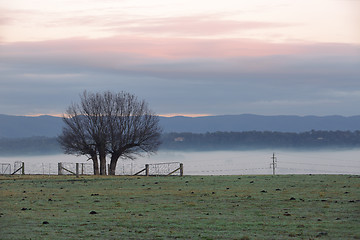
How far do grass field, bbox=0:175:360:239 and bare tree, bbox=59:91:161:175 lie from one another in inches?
1595

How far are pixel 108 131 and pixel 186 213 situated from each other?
55271mm

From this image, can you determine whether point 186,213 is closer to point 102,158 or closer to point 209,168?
point 102,158

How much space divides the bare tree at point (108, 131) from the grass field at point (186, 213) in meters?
40.5

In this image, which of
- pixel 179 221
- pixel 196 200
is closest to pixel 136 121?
pixel 196 200

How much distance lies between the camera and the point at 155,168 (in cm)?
6456

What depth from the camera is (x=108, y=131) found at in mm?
76938

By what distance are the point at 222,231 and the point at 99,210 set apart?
7.74 m

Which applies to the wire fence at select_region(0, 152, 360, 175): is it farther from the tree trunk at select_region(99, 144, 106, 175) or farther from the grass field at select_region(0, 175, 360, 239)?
the grass field at select_region(0, 175, 360, 239)

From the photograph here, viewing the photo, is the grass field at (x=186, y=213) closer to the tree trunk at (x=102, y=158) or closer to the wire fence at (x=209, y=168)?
the wire fence at (x=209, y=168)

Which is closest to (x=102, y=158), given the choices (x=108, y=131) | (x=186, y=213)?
(x=108, y=131)

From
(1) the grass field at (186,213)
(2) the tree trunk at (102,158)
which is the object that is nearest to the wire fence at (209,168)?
(2) the tree trunk at (102,158)

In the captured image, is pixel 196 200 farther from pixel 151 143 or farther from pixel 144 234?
Answer: pixel 151 143

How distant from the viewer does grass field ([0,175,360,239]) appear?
17.6 m

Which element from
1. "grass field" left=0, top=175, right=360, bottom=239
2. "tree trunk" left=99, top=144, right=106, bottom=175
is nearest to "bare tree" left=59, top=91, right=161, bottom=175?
"tree trunk" left=99, top=144, right=106, bottom=175
